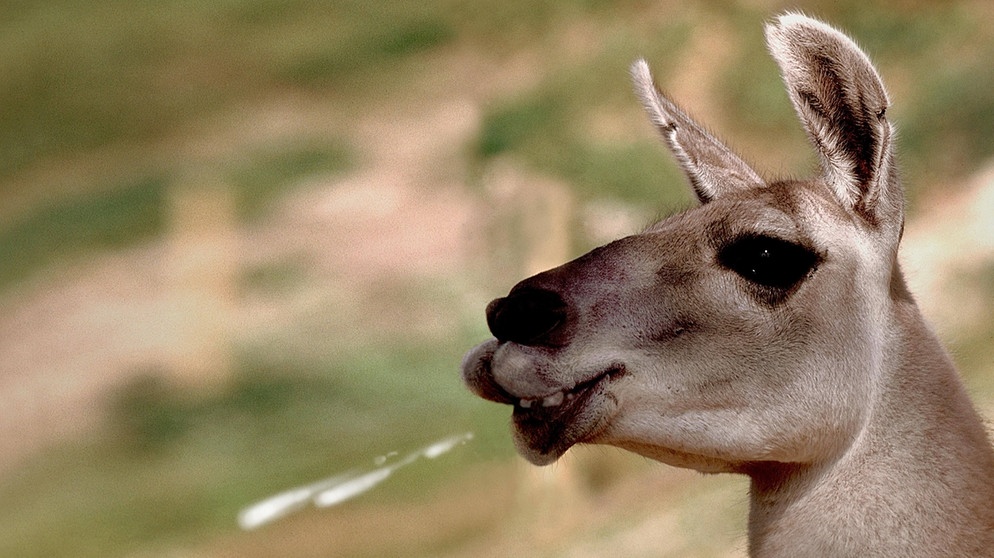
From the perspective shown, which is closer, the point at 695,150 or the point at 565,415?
the point at 565,415

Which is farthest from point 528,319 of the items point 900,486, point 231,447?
point 231,447

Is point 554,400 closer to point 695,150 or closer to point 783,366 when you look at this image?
point 783,366

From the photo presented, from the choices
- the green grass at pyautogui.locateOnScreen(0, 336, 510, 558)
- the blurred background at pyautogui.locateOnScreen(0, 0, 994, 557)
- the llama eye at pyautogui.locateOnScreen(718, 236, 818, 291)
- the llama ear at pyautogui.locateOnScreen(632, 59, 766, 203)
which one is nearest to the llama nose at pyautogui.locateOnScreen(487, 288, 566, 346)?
the llama eye at pyautogui.locateOnScreen(718, 236, 818, 291)

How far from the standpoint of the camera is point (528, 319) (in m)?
2.15

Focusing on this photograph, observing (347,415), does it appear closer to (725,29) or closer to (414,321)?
(414,321)

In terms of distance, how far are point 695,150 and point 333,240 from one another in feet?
8.12

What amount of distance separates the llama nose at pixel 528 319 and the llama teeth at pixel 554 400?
3.5 inches

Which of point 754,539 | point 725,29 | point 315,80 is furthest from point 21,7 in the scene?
point 754,539

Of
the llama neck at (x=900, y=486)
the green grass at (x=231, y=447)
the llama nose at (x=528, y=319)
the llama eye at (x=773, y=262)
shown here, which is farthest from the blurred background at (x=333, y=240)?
the llama nose at (x=528, y=319)

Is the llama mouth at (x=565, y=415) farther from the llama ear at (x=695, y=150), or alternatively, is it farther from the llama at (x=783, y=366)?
the llama ear at (x=695, y=150)

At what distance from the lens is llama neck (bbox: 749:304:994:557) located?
2230 millimetres

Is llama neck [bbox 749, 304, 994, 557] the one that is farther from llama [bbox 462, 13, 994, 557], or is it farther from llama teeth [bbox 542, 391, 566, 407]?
llama teeth [bbox 542, 391, 566, 407]

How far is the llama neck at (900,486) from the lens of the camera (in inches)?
87.8

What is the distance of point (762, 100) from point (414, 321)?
1.74 metres
